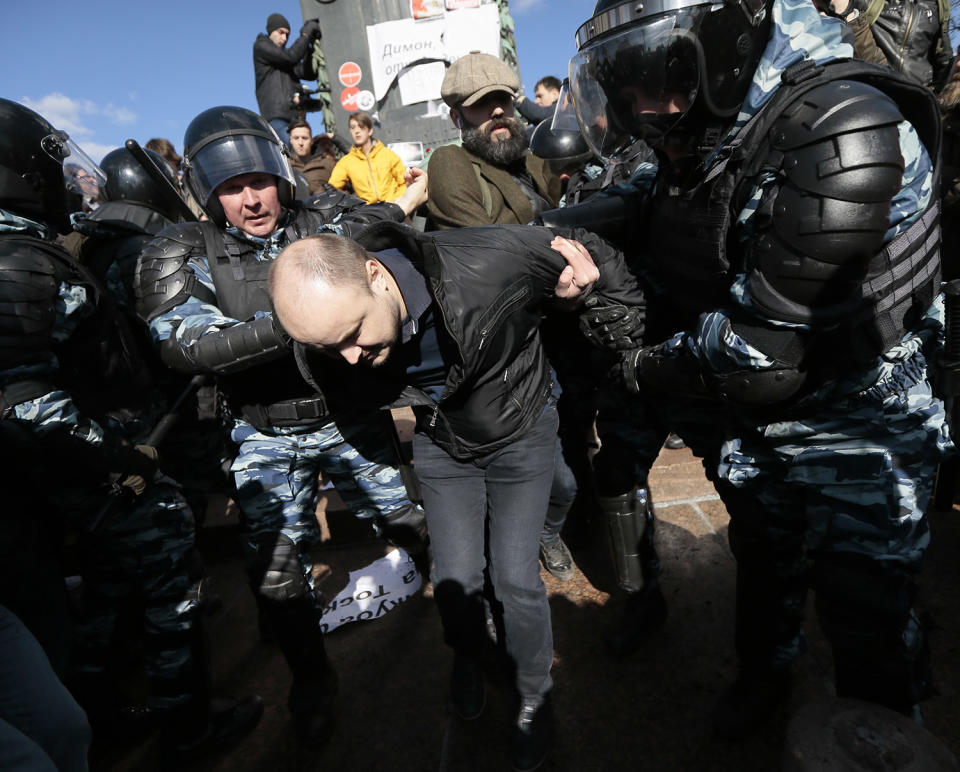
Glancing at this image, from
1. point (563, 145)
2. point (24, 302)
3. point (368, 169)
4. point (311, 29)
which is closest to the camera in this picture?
point (24, 302)

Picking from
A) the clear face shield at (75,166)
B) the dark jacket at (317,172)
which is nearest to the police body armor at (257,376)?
the clear face shield at (75,166)

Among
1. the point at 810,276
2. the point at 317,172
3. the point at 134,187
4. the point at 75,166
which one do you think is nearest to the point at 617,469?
the point at 810,276

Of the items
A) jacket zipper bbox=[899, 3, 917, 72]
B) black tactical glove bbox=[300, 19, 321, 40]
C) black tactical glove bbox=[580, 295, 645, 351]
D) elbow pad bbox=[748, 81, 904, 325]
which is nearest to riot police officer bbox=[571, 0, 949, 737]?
elbow pad bbox=[748, 81, 904, 325]

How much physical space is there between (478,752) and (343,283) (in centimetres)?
184

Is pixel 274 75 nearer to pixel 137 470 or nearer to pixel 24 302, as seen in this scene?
pixel 24 302

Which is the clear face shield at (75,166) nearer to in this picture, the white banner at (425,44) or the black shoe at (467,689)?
the black shoe at (467,689)

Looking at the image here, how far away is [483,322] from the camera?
1794 mm

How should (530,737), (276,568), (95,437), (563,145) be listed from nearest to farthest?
(95,437) < (530,737) < (276,568) < (563,145)

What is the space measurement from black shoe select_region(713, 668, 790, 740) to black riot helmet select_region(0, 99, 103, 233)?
3.19m

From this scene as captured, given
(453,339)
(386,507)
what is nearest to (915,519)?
(453,339)

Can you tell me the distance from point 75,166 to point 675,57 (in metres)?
2.62

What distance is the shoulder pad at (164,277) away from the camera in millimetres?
2141

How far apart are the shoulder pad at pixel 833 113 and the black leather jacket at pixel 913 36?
3.44 m

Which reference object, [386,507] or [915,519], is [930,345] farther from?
[386,507]
